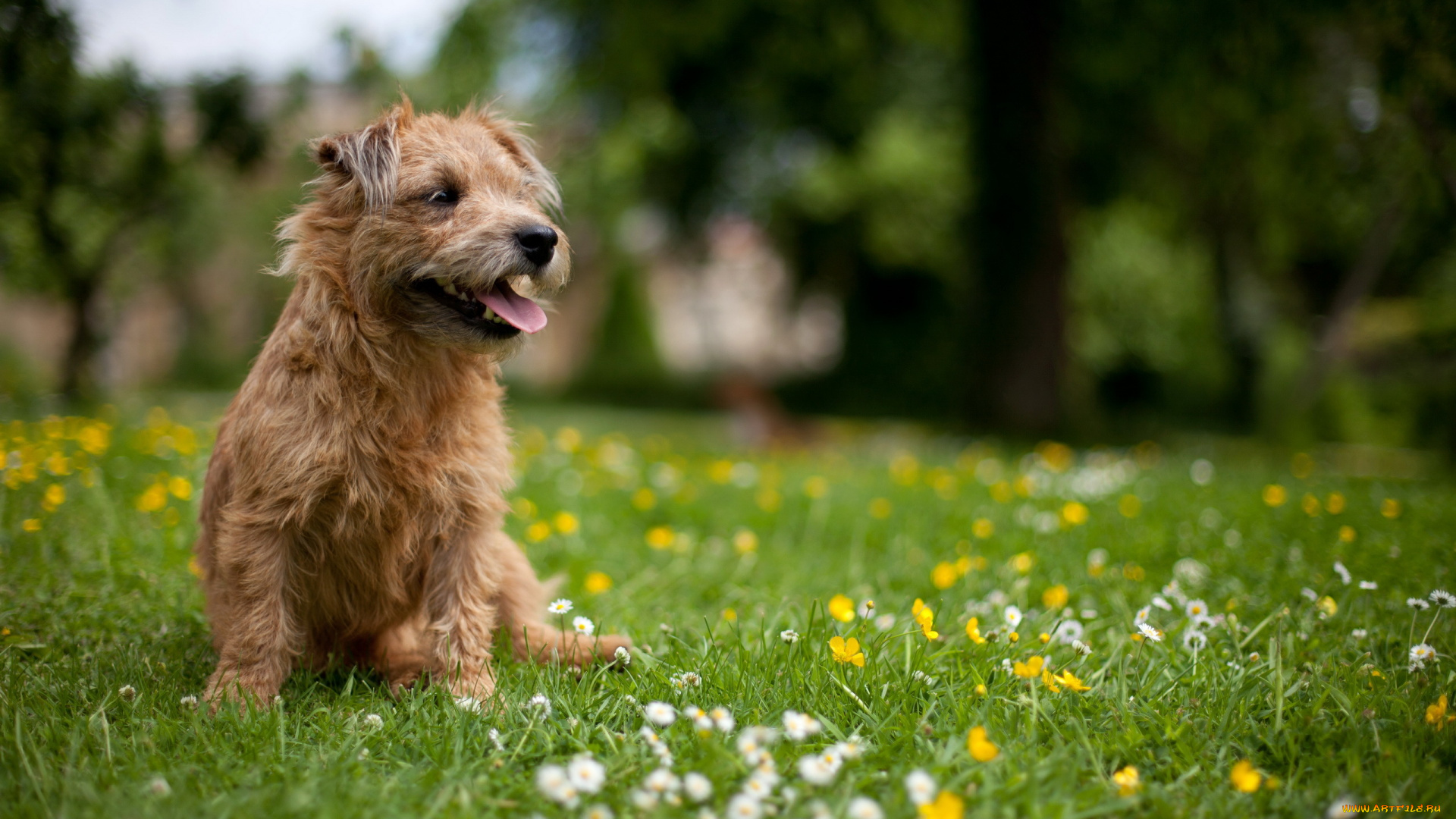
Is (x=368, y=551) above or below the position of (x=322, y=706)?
above

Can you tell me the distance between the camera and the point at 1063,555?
4117 millimetres

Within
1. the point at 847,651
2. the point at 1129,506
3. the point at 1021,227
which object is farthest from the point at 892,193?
the point at 847,651

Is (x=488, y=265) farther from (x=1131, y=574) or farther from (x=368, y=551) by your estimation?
(x=1131, y=574)

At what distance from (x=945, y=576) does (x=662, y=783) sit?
2182mm

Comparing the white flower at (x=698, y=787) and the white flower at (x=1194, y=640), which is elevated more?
the white flower at (x=1194, y=640)

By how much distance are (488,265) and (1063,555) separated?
10.0 feet

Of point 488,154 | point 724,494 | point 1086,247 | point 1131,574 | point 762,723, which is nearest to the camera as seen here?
point 762,723

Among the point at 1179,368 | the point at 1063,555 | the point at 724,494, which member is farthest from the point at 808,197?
the point at 1063,555

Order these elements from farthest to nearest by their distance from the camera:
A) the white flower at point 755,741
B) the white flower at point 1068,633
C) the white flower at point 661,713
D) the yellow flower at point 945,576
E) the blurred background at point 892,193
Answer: the blurred background at point 892,193, the yellow flower at point 945,576, the white flower at point 1068,633, the white flower at point 661,713, the white flower at point 755,741

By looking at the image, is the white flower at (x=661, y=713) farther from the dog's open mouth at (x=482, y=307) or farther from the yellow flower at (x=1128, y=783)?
the dog's open mouth at (x=482, y=307)

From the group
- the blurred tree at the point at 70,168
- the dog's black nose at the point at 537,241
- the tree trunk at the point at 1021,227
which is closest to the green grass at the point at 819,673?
the dog's black nose at the point at 537,241

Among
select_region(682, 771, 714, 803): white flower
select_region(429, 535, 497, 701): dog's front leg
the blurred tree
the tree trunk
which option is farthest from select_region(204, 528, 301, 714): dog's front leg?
the tree trunk

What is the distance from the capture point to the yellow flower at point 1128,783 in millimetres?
1897

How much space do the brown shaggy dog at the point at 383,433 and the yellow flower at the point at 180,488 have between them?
6.00 ft
